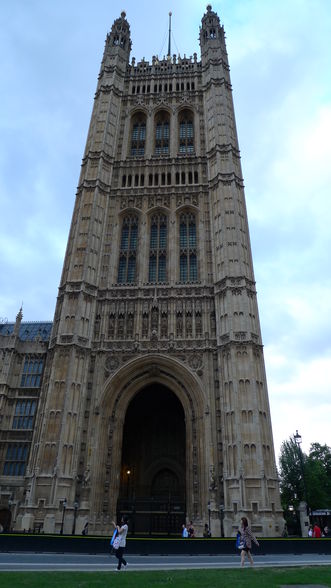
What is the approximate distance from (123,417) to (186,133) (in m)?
26.8

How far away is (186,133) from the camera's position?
4034cm

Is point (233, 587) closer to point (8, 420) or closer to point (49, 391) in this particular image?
point (49, 391)

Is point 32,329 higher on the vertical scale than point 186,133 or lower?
lower

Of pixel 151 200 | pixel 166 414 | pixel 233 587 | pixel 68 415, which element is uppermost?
pixel 151 200

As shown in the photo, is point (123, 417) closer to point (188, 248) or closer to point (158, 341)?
point (158, 341)

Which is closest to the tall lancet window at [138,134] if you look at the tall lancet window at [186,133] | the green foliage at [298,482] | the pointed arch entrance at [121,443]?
the tall lancet window at [186,133]

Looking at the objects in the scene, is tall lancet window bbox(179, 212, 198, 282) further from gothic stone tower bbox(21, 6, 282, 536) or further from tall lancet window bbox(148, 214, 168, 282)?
tall lancet window bbox(148, 214, 168, 282)

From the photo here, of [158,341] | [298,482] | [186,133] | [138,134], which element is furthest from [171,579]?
[298,482]

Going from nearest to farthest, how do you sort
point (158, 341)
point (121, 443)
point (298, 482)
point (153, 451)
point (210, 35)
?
point (121, 443)
point (158, 341)
point (153, 451)
point (298, 482)
point (210, 35)

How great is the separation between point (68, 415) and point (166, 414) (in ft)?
30.8

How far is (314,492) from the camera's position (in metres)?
43.8

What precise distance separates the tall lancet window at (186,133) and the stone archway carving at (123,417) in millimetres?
20401

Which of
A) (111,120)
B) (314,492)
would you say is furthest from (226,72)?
(314,492)

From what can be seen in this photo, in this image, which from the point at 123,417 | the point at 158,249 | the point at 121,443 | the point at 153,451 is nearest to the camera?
the point at 121,443
